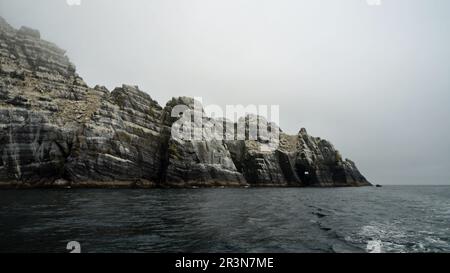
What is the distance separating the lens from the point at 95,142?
6675 centimetres

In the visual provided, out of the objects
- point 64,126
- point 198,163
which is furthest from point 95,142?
point 198,163

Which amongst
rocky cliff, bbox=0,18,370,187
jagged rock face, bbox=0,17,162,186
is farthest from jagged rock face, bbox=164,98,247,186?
jagged rock face, bbox=0,17,162,186

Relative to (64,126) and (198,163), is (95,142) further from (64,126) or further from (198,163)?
(198,163)

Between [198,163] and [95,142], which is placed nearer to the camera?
[95,142]

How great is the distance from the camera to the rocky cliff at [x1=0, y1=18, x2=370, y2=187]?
62062 mm

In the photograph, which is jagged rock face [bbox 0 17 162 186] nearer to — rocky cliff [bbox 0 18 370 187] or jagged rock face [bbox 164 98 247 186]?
rocky cliff [bbox 0 18 370 187]

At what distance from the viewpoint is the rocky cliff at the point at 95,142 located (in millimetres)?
62062

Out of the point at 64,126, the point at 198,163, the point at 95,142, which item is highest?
the point at 64,126

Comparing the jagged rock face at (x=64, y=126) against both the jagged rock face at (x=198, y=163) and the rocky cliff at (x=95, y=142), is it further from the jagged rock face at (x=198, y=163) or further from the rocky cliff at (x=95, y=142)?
the jagged rock face at (x=198, y=163)

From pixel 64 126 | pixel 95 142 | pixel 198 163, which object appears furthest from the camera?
pixel 198 163
